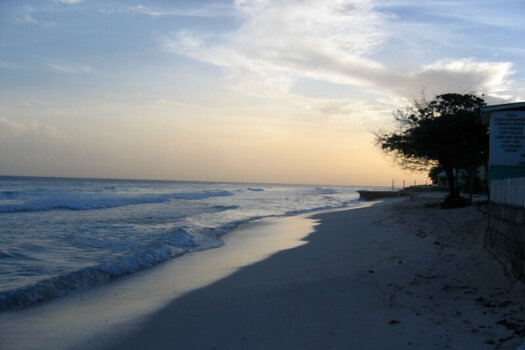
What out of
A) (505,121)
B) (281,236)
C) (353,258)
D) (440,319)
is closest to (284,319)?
(440,319)

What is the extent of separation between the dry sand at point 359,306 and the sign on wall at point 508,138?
201 centimetres

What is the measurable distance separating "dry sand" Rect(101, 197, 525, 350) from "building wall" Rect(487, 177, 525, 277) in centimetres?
28

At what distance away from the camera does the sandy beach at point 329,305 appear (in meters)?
5.35

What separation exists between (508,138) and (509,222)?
3.46 meters

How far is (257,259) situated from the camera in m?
12.1

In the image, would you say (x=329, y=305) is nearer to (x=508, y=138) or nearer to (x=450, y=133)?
(x=508, y=138)

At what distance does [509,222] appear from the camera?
7.47 metres

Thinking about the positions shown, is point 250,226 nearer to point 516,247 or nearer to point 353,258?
point 353,258

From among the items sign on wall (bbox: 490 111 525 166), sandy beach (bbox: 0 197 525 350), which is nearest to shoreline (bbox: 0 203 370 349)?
sandy beach (bbox: 0 197 525 350)

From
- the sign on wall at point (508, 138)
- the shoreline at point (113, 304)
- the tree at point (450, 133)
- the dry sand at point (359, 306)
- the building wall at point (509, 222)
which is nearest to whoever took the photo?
the dry sand at point (359, 306)

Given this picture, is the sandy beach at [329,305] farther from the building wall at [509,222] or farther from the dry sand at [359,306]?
the building wall at [509,222]

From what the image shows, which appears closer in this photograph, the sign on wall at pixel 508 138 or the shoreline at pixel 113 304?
the shoreline at pixel 113 304

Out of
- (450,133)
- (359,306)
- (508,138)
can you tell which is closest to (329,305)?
(359,306)

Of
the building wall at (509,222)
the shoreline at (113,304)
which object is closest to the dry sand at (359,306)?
the building wall at (509,222)
